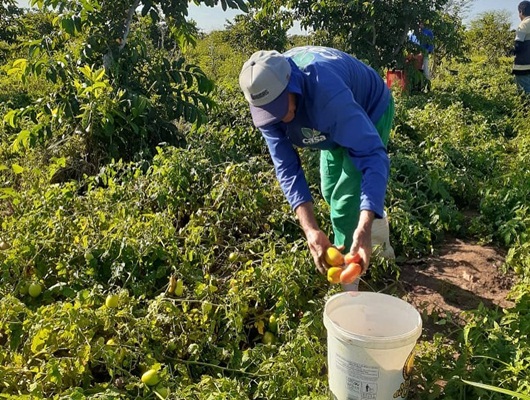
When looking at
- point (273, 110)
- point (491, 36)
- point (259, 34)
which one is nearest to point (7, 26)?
point (259, 34)

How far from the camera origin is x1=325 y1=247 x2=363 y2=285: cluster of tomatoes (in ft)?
6.18

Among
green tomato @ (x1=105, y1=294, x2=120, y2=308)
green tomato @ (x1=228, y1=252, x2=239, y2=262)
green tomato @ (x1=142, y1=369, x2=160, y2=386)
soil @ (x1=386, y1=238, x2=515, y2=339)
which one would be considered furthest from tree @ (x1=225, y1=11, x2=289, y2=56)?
green tomato @ (x1=142, y1=369, x2=160, y2=386)

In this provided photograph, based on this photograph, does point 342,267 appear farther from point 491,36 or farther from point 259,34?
point 491,36

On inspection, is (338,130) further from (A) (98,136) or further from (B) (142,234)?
(A) (98,136)

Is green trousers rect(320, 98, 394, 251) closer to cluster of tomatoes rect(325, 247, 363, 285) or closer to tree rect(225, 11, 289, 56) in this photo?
cluster of tomatoes rect(325, 247, 363, 285)

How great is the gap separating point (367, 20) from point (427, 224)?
4.64 meters

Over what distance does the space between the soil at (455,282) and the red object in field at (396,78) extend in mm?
4692

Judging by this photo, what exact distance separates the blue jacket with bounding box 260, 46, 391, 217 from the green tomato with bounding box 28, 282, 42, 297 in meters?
1.23

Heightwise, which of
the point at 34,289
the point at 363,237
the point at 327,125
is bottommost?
the point at 34,289

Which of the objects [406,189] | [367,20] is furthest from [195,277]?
[367,20]

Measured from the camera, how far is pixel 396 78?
314 inches

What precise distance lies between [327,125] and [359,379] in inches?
36.5

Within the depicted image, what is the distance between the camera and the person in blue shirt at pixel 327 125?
1.96m

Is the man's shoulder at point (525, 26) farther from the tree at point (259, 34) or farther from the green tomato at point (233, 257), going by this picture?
the green tomato at point (233, 257)
